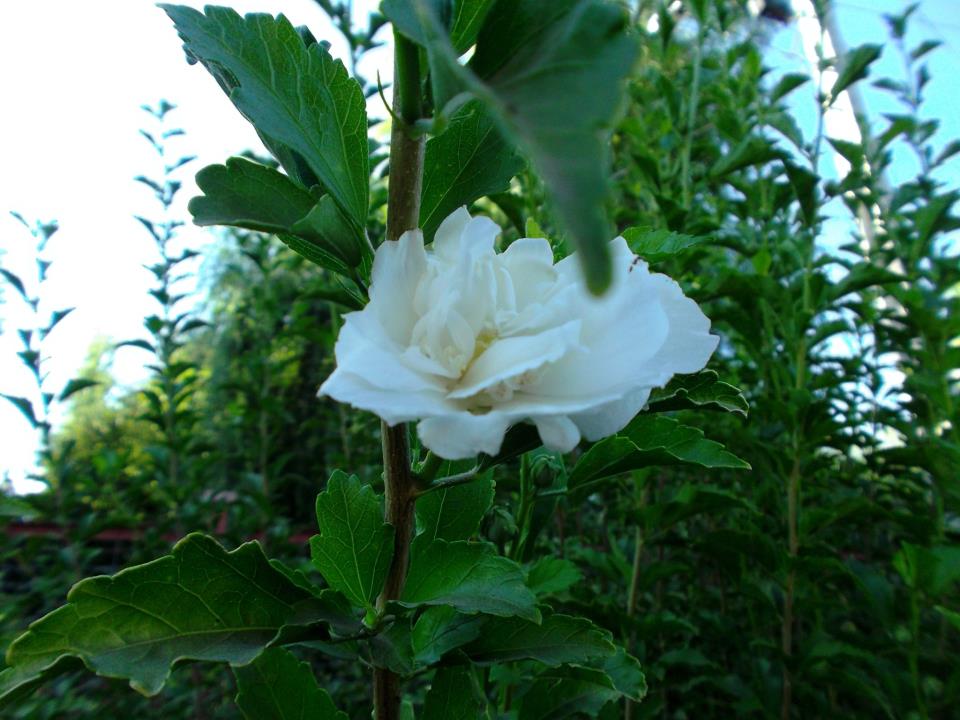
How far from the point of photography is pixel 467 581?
0.53 metres

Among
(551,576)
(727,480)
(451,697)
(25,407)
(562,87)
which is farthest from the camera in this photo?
(727,480)

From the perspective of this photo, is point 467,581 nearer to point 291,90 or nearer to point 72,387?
point 291,90

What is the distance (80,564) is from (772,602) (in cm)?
177

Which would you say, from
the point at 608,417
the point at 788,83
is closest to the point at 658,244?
the point at 608,417

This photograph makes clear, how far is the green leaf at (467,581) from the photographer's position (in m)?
0.51

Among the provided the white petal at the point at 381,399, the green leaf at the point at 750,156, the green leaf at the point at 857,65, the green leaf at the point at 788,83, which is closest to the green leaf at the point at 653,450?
the white petal at the point at 381,399

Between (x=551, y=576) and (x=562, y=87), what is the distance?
33.2 inches

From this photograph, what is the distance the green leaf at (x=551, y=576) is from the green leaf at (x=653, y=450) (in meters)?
0.40

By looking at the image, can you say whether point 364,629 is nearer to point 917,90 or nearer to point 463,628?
point 463,628

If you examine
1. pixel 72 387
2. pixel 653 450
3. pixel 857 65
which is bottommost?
pixel 653 450

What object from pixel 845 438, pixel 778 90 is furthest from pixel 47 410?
pixel 778 90

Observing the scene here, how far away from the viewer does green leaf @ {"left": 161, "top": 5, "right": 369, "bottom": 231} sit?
51cm

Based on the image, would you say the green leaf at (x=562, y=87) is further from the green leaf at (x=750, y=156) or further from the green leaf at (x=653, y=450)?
the green leaf at (x=750, y=156)

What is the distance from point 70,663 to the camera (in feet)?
1.50
